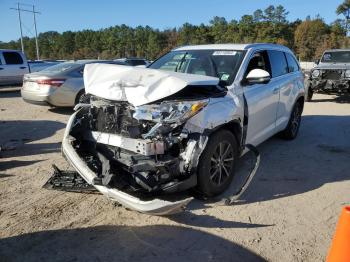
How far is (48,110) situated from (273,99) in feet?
24.2

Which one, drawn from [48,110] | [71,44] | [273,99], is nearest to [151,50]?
[71,44]

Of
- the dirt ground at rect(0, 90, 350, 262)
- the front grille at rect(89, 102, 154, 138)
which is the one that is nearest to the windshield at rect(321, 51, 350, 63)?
the dirt ground at rect(0, 90, 350, 262)

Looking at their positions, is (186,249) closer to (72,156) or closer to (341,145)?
(72,156)

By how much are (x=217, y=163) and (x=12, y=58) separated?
1476 centimetres

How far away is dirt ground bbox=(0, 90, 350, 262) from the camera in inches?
139

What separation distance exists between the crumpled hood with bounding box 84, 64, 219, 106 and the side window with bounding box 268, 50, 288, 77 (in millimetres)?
2206

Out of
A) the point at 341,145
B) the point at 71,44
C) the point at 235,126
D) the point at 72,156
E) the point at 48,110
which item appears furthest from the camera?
the point at 71,44

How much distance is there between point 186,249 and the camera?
3586mm

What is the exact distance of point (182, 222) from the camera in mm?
4094

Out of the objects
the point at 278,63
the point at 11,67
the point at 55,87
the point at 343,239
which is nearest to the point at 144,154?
the point at 343,239

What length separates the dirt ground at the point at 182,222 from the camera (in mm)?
3535

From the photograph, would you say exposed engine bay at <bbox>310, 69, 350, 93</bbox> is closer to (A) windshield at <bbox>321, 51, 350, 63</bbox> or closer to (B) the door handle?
(A) windshield at <bbox>321, 51, 350, 63</bbox>

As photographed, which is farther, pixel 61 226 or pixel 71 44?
pixel 71 44

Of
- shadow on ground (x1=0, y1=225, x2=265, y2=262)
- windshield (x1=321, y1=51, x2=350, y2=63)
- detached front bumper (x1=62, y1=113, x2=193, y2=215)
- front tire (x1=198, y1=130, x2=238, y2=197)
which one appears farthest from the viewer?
windshield (x1=321, y1=51, x2=350, y2=63)
